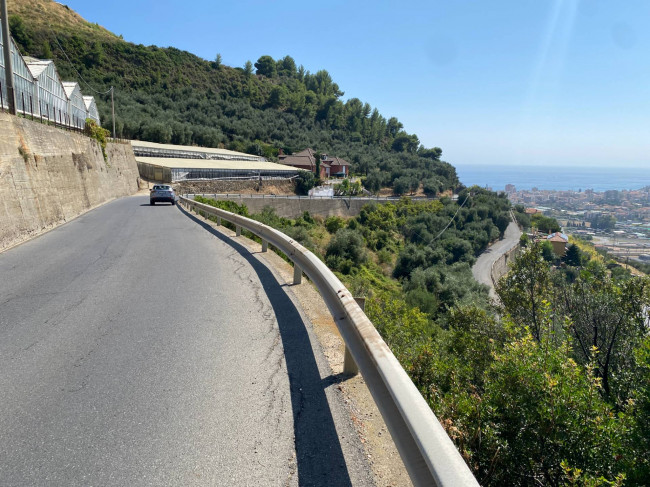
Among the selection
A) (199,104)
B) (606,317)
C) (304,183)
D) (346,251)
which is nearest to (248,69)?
(199,104)

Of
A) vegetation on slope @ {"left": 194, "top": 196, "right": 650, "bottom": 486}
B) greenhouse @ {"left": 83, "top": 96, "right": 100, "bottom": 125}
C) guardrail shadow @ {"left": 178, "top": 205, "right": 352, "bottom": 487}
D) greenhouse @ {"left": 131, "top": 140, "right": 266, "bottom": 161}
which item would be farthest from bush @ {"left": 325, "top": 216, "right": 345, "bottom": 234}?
guardrail shadow @ {"left": 178, "top": 205, "right": 352, "bottom": 487}

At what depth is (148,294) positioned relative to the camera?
22.4 feet

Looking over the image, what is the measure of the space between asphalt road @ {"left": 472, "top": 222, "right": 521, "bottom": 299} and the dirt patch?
1625 inches

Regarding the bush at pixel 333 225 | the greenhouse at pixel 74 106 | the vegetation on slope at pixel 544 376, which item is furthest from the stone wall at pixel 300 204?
the vegetation on slope at pixel 544 376

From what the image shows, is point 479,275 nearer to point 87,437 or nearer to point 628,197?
point 87,437

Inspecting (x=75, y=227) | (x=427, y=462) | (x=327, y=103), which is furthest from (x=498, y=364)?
(x=327, y=103)

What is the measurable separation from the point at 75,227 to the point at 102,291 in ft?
32.0

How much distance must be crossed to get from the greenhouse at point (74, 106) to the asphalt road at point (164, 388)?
134 feet

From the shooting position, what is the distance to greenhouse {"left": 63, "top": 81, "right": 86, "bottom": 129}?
4132cm

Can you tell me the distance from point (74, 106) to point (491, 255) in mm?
57078

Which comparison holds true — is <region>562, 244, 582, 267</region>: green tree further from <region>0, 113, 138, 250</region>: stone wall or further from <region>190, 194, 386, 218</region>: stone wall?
<region>0, 113, 138, 250</region>: stone wall

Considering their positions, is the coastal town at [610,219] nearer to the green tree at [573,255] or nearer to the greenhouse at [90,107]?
the green tree at [573,255]

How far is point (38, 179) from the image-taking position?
14.6 meters

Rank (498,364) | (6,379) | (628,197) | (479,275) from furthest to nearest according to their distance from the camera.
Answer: (628,197), (479,275), (6,379), (498,364)
